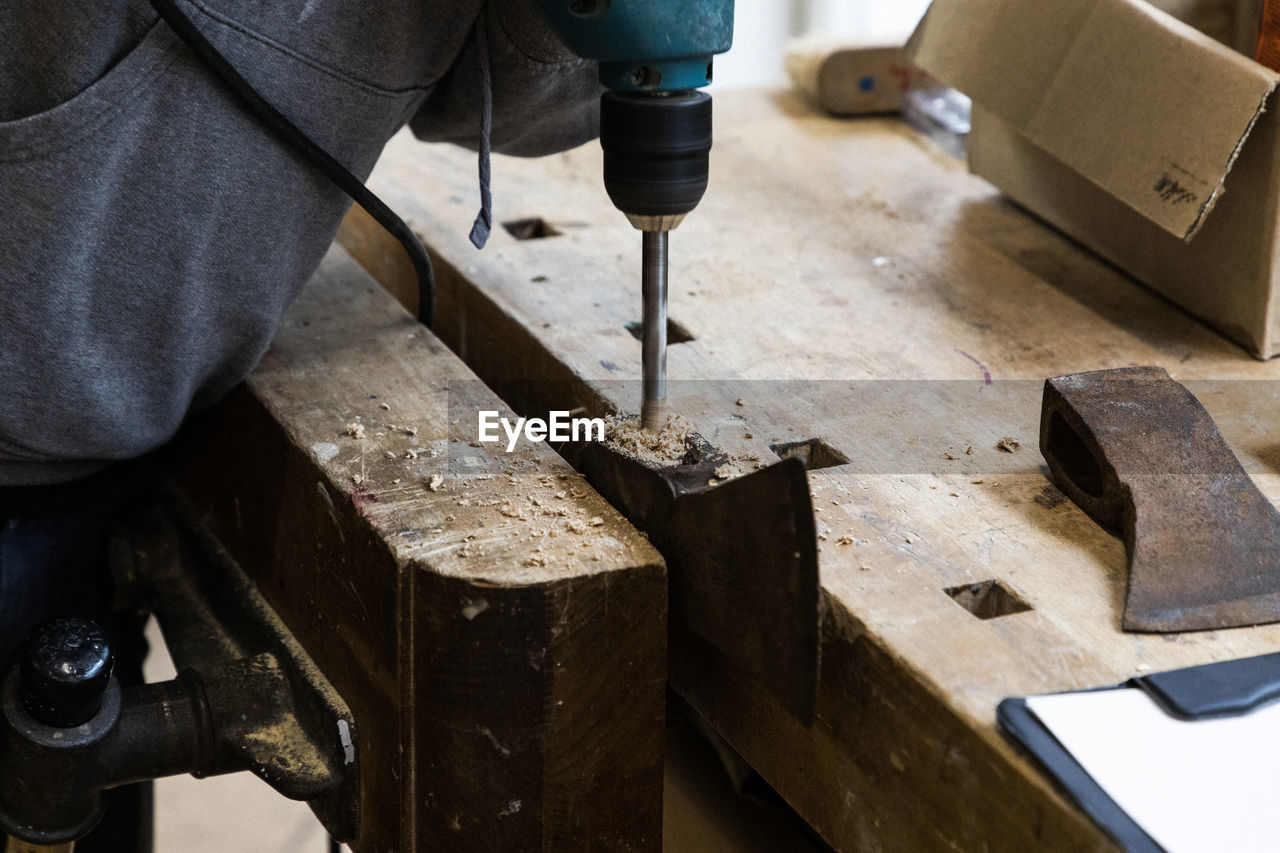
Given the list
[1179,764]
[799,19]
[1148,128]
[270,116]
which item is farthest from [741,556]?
[799,19]

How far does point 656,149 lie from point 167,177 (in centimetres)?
30

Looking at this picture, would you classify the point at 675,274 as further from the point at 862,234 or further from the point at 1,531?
the point at 1,531

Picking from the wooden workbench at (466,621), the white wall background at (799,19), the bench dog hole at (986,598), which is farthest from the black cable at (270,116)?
the white wall background at (799,19)

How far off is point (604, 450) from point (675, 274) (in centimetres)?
37

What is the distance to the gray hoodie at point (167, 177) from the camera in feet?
2.35

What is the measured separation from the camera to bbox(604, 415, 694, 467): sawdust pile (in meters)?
0.77

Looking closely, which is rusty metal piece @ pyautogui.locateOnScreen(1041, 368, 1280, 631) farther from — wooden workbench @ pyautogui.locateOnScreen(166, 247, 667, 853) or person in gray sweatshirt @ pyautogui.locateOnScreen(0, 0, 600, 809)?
person in gray sweatshirt @ pyautogui.locateOnScreen(0, 0, 600, 809)

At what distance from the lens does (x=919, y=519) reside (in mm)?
733

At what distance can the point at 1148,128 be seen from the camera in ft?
3.12

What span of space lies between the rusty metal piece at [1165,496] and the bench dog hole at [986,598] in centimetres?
6

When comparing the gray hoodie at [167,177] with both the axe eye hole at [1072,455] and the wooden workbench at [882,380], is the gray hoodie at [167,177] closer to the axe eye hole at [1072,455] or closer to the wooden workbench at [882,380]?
the wooden workbench at [882,380]

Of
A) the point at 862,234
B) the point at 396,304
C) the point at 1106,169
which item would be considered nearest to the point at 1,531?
the point at 396,304

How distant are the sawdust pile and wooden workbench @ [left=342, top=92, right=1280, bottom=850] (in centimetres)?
3

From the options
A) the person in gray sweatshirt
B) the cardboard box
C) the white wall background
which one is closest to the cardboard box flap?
the cardboard box
